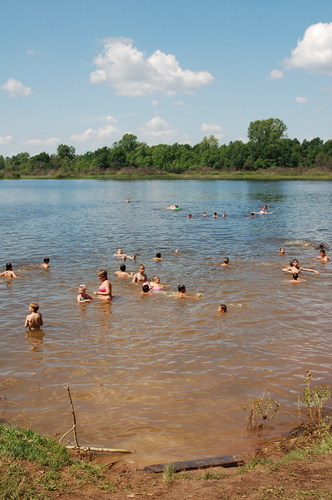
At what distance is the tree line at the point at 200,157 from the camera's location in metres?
136

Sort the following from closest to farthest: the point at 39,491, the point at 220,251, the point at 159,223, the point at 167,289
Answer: the point at 39,491, the point at 167,289, the point at 220,251, the point at 159,223

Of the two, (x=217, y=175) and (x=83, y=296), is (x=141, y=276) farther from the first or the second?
(x=217, y=175)

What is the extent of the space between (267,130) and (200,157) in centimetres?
2566

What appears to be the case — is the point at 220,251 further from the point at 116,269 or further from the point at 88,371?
the point at 88,371

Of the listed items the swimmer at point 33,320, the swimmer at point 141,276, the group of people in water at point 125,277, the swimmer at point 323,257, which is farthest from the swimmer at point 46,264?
the swimmer at point 323,257

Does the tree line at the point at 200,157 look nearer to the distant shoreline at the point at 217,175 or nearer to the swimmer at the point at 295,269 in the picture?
the distant shoreline at the point at 217,175

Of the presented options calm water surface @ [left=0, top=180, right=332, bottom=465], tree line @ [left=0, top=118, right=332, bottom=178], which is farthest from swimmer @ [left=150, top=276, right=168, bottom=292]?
tree line @ [left=0, top=118, right=332, bottom=178]

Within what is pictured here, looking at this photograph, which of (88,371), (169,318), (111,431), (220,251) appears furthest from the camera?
(220,251)

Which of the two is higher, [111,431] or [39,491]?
[39,491]

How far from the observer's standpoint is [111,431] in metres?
8.12

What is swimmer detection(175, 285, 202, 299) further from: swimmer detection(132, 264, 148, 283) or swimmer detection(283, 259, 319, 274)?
swimmer detection(283, 259, 319, 274)

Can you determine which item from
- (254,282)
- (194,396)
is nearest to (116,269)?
(254,282)

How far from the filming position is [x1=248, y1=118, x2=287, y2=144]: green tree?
15462cm

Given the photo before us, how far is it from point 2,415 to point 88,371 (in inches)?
94.5
